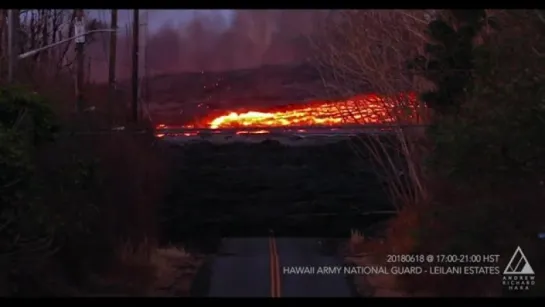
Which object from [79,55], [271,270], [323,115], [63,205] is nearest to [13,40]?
[79,55]

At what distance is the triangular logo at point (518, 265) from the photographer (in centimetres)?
708

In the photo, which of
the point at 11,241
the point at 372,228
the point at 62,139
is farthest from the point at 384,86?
the point at 11,241

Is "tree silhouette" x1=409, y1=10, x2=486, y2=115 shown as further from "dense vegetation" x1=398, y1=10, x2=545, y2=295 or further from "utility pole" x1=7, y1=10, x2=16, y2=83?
"utility pole" x1=7, y1=10, x2=16, y2=83

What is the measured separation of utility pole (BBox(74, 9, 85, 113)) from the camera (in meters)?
7.36

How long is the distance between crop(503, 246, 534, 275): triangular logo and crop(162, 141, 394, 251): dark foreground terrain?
1.05 m

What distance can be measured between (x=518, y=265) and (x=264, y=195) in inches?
79.0

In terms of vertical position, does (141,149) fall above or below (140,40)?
below

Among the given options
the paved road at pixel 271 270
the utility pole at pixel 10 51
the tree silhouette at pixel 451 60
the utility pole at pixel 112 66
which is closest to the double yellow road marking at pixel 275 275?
the paved road at pixel 271 270

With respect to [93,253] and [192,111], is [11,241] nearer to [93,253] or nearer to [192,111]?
[93,253]

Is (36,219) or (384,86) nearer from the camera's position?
(36,219)

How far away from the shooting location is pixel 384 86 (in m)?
8.16

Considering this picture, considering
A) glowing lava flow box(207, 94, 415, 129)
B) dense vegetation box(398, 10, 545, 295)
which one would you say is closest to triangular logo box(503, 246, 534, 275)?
dense vegetation box(398, 10, 545, 295)

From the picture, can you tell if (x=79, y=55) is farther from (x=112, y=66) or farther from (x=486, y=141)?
(x=486, y=141)
